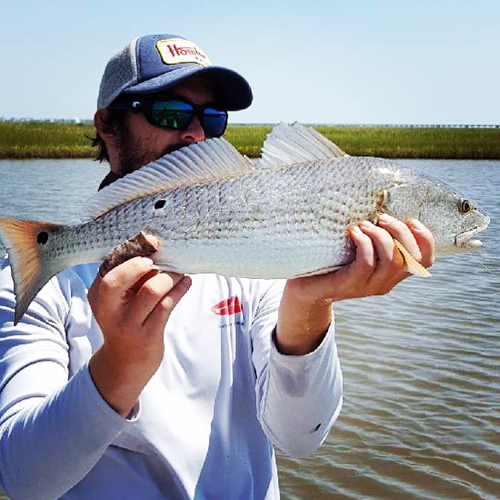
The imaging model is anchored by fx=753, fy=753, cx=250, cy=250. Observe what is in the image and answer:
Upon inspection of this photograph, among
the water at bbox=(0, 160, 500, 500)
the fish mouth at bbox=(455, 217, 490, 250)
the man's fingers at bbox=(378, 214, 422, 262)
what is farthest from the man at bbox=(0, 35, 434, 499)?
the water at bbox=(0, 160, 500, 500)

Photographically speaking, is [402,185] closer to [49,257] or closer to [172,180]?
[172,180]

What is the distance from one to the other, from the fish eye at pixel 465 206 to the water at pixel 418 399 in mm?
3528

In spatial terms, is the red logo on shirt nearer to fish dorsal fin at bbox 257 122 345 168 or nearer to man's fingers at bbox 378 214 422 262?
fish dorsal fin at bbox 257 122 345 168

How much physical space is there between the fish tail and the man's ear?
0.89 m

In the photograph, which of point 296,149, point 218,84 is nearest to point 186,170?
point 296,149

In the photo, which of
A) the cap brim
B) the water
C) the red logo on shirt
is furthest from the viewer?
the water

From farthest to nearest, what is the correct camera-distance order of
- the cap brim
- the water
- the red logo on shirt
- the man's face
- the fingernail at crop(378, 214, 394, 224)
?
the water → the man's face → the cap brim → the red logo on shirt → the fingernail at crop(378, 214, 394, 224)

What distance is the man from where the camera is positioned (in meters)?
2.06

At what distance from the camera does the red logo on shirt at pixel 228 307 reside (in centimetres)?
258

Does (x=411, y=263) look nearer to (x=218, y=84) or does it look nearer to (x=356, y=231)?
(x=356, y=231)

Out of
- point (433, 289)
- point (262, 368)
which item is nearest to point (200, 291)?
point (262, 368)

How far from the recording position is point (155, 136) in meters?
2.81

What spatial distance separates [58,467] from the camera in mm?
2109

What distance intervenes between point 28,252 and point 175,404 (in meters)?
0.68
